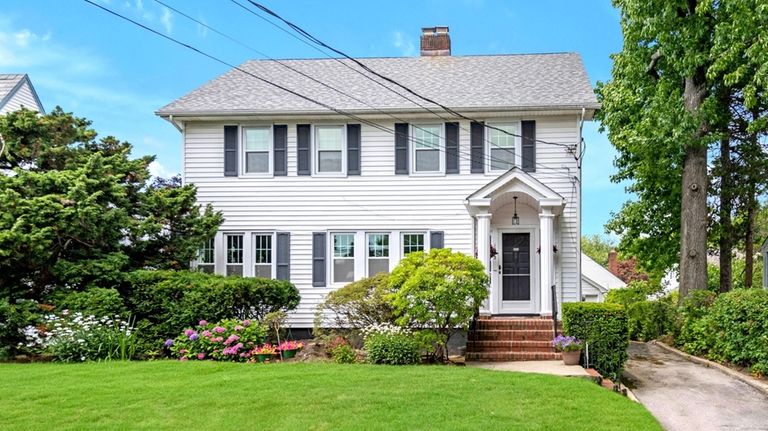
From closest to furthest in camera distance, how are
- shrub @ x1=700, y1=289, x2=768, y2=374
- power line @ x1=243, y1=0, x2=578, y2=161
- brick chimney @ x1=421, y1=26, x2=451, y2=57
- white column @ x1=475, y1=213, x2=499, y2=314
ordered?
power line @ x1=243, y1=0, x2=578, y2=161 → shrub @ x1=700, y1=289, x2=768, y2=374 → white column @ x1=475, y1=213, x2=499, y2=314 → brick chimney @ x1=421, y1=26, x2=451, y2=57

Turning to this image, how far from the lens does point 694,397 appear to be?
9500 mm

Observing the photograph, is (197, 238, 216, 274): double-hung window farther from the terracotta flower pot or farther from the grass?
the terracotta flower pot

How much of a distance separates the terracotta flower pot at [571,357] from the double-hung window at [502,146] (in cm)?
539

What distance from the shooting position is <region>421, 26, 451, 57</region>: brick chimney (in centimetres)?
1855

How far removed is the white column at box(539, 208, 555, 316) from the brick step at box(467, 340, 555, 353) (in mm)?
1054

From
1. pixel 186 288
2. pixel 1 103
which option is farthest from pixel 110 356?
pixel 1 103

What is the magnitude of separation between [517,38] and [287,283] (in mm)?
11136

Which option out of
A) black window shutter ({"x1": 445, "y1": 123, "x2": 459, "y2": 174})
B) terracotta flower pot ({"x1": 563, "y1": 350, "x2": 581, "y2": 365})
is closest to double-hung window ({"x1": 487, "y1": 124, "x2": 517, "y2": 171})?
black window shutter ({"x1": 445, "y1": 123, "x2": 459, "y2": 174})

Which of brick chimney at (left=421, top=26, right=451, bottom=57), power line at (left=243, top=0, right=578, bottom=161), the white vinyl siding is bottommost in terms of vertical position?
the white vinyl siding

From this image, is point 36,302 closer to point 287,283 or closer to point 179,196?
point 179,196

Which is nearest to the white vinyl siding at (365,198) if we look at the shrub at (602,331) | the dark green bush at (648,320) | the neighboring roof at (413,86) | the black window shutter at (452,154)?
the black window shutter at (452,154)

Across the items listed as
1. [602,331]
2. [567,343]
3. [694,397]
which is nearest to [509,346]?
[567,343]

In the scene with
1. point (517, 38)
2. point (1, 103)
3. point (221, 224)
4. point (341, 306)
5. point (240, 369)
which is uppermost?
point (517, 38)

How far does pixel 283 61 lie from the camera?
18203mm
